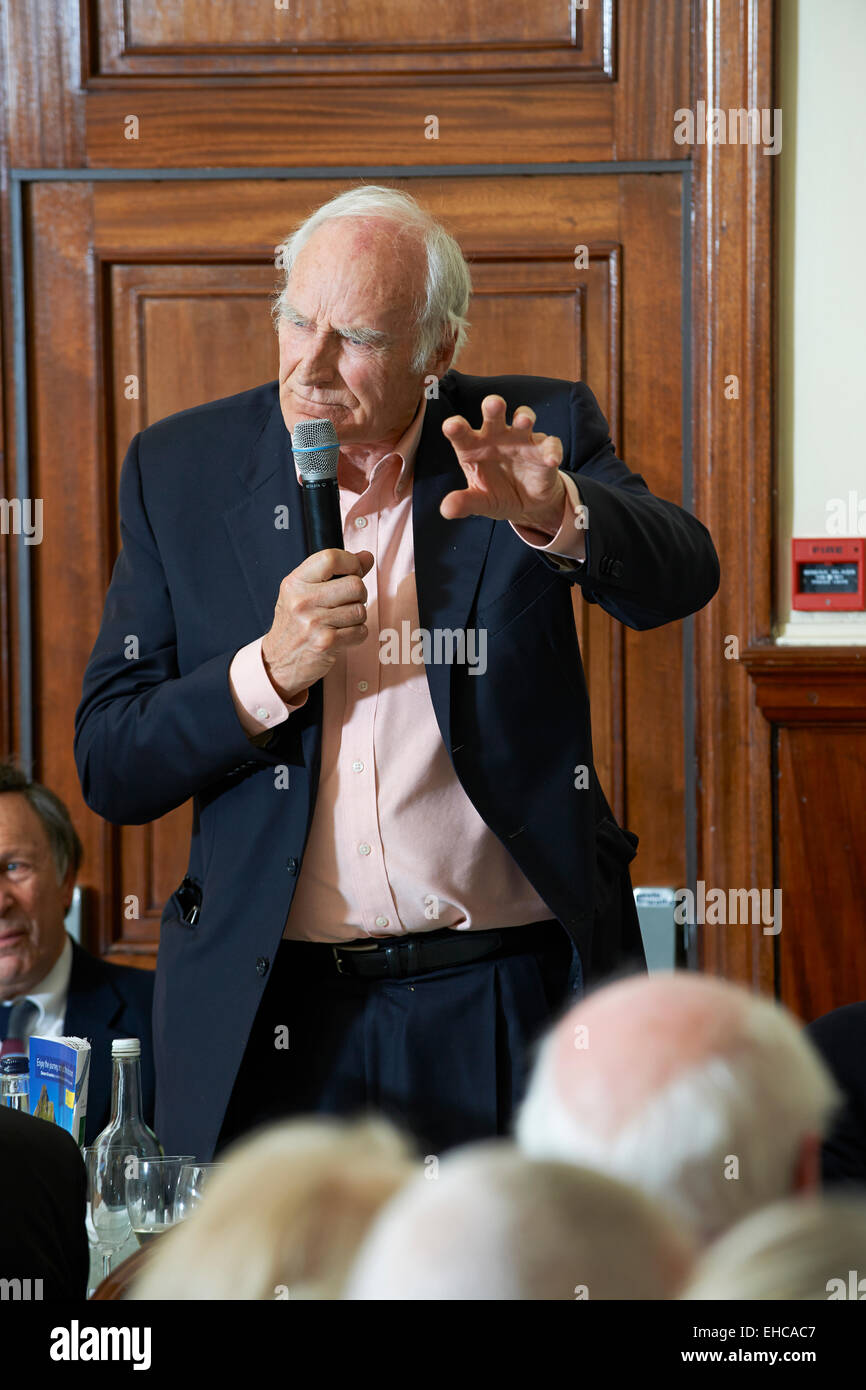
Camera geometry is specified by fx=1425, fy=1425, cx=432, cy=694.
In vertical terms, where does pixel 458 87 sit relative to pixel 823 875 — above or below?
above

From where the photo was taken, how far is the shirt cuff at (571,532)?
1480mm

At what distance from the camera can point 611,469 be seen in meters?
1.76

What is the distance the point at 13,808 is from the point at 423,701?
1.12 metres

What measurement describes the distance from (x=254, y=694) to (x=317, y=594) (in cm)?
16

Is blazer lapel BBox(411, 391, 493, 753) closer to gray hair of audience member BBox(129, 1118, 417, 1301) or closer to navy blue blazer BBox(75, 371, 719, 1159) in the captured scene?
navy blue blazer BBox(75, 371, 719, 1159)

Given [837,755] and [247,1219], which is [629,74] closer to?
[837,755]

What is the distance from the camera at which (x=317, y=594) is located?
1423 millimetres

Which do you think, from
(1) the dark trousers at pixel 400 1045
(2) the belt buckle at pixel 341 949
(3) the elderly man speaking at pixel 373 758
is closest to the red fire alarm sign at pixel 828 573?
(3) the elderly man speaking at pixel 373 758

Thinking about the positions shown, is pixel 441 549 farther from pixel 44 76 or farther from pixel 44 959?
pixel 44 76

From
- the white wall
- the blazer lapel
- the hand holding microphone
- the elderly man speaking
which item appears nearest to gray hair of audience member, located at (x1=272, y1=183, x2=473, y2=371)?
the elderly man speaking

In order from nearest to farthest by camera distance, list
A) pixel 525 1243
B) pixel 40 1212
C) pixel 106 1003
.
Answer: pixel 525 1243 → pixel 40 1212 → pixel 106 1003

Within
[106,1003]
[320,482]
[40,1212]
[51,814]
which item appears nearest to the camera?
[40,1212]

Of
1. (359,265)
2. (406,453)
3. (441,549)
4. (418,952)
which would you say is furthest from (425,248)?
(418,952)

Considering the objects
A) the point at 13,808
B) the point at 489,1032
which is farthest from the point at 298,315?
the point at 13,808
